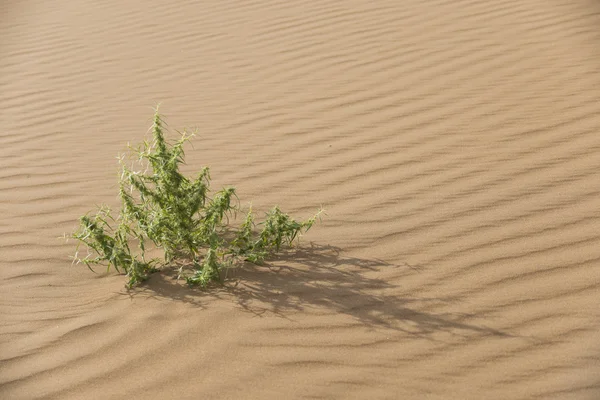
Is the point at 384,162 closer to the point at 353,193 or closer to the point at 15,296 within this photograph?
the point at 353,193

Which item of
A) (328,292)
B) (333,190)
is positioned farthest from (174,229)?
(333,190)

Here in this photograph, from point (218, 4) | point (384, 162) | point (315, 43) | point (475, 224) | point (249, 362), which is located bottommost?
point (249, 362)

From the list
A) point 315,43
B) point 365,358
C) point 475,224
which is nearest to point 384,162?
point 475,224

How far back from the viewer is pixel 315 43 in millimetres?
6539

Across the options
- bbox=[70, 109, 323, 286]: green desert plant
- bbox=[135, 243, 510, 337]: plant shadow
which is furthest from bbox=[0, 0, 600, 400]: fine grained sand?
bbox=[70, 109, 323, 286]: green desert plant

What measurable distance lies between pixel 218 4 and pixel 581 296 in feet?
17.4

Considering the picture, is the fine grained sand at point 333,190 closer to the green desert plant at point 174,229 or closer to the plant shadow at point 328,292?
the plant shadow at point 328,292

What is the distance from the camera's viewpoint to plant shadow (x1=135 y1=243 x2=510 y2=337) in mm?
3301

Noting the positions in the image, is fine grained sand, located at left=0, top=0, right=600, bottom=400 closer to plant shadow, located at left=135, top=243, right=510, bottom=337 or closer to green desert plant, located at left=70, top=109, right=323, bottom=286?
plant shadow, located at left=135, top=243, right=510, bottom=337

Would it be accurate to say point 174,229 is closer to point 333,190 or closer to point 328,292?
point 328,292

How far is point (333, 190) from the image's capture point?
14.5ft

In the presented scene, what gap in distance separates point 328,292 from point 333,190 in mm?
1018

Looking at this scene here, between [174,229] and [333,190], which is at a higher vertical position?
[333,190]

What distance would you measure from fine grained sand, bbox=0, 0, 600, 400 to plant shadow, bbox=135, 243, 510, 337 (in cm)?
Result: 1
